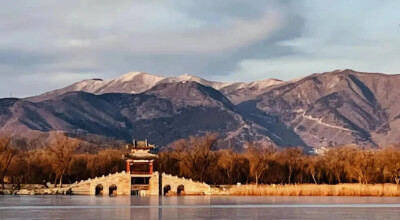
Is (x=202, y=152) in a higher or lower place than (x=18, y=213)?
higher

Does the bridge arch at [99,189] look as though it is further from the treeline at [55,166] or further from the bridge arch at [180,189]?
the bridge arch at [180,189]

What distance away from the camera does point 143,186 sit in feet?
372

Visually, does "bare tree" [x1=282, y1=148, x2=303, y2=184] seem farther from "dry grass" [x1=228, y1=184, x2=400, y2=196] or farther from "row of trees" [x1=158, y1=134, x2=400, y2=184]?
"dry grass" [x1=228, y1=184, x2=400, y2=196]

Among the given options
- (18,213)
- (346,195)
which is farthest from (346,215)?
(346,195)

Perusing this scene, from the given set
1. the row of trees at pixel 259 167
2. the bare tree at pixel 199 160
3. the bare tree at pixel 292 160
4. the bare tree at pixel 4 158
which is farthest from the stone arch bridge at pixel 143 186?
the bare tree at pixel 292 160

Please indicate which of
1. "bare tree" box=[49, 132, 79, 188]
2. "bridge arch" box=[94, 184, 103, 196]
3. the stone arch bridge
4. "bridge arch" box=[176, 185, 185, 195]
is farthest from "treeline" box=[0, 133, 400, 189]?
"bridge arch" box=[176, 185, 185, 195]

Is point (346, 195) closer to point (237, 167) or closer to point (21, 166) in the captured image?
point (237, 167)

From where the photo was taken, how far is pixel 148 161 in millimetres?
117062

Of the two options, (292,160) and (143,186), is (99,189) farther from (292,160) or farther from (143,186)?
(292,160)

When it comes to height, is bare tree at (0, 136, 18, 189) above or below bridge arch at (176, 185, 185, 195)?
above

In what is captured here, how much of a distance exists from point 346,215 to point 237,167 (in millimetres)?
74812

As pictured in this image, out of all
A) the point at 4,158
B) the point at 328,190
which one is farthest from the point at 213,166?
the point at 328,190

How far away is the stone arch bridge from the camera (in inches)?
4323

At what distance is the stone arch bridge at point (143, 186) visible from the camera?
110 metres
